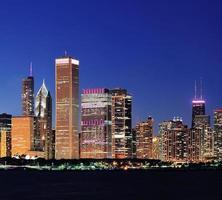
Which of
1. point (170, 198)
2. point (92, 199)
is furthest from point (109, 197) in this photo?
point (170, 198)

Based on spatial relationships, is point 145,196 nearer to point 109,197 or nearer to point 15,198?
point 109,197

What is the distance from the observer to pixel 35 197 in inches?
4259

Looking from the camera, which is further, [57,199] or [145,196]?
[145,196]

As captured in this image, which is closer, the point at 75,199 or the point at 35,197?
the point at 75,199

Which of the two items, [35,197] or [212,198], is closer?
[212,198]

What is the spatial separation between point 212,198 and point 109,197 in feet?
56.0

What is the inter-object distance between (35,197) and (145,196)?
17.9 m

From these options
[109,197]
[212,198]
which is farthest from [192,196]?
[109,197]

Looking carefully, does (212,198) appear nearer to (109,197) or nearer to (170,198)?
(170,198)

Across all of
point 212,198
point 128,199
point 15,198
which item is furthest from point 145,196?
point 15,198

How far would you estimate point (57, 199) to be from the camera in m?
102

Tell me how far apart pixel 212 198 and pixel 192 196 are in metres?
5.96

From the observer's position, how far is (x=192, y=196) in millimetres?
106750

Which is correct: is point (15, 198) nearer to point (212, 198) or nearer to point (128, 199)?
point (128, 199)
